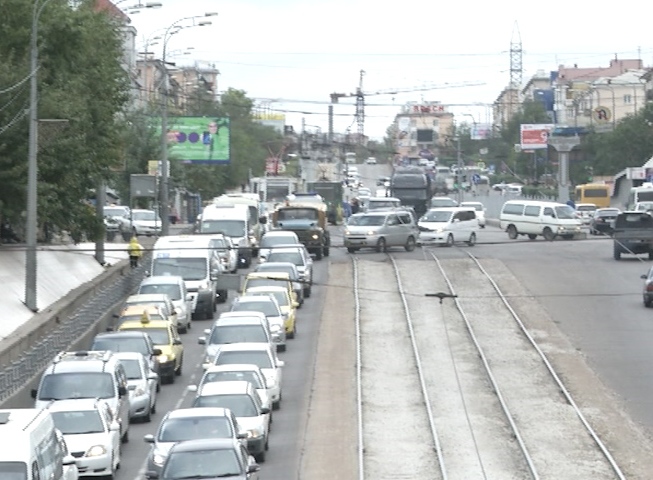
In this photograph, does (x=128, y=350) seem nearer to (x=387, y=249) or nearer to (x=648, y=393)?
(x=648, y=393)

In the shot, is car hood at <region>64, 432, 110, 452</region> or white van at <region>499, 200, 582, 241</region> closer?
car hood at <region>64, 432, 110, 452</region>

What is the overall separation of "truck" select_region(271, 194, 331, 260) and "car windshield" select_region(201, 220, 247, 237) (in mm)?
2831

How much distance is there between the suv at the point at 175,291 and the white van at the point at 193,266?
1.08 m

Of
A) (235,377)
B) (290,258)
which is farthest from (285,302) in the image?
(235,377)

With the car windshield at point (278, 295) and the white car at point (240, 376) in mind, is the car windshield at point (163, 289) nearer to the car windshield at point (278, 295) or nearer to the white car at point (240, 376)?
the car windshield at point (278, 295)

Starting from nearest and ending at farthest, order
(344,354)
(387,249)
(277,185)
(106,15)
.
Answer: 1. (344,354)
2. (106,15)
3. (387,249)
4. (277,185)

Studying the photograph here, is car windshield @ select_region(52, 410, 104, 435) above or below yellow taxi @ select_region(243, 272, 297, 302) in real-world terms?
below

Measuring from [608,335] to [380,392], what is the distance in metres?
10.1

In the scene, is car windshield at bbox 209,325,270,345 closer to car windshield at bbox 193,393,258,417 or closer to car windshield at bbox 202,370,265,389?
car windshield at bbox 202,370,265,389

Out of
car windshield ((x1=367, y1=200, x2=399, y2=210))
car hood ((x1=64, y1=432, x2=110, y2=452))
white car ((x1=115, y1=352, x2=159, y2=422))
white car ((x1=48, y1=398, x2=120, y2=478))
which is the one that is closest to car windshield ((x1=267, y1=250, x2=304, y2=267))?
white car ((x1=115, y1=352, x2=159, y2=422))

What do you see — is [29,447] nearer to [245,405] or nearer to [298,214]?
[245,405]

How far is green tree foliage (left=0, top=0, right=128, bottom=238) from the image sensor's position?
42.6 metres

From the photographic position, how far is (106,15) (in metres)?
55.3

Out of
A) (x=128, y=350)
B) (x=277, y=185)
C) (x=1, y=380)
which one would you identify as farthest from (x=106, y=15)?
(x=277, y=185)
